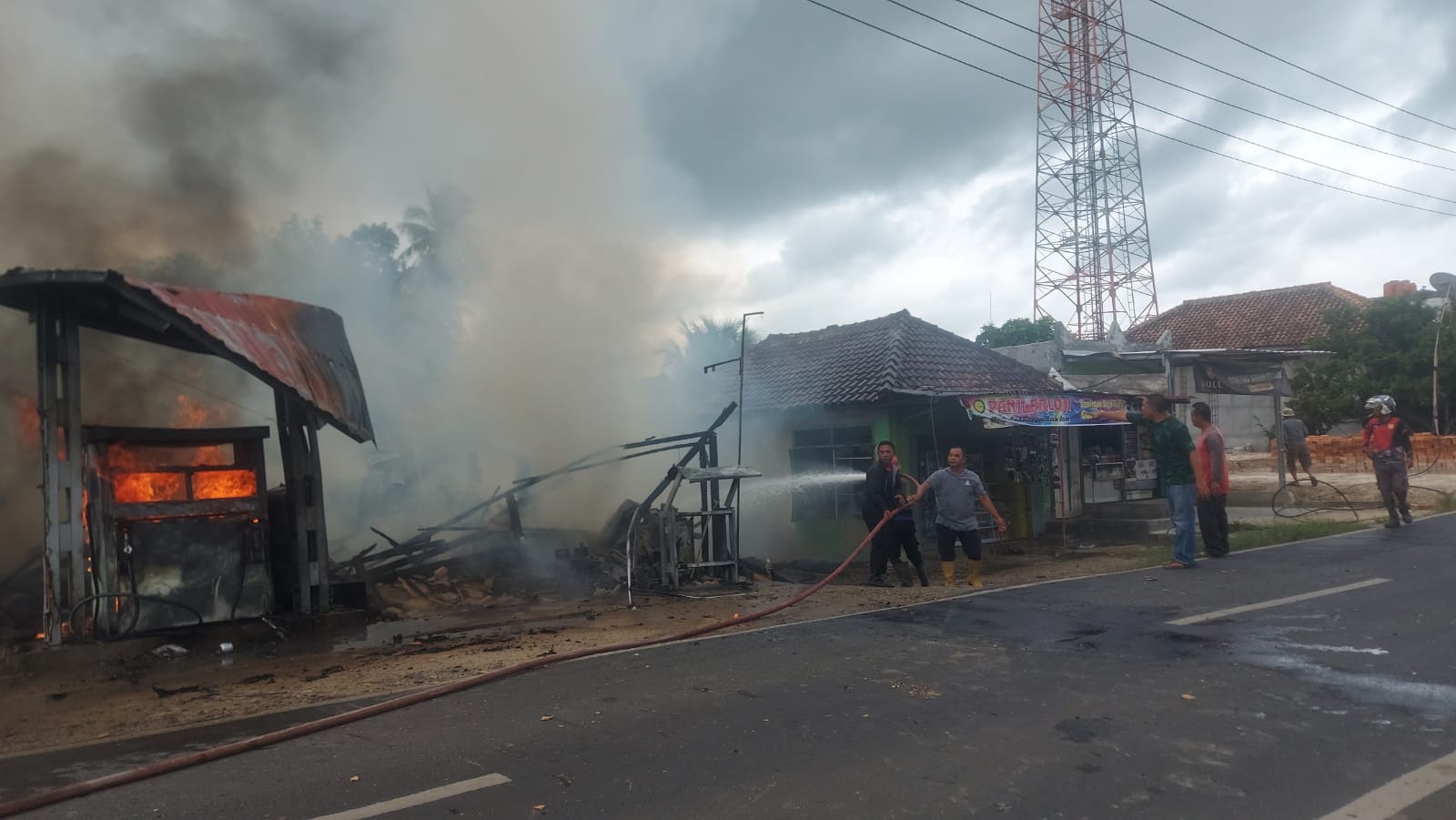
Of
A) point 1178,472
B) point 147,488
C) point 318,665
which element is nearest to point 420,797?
point 318,665

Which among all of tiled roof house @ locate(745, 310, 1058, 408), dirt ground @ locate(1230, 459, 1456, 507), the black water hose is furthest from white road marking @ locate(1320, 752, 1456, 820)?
dirt ground @ locate(1230, 459, 1456, 507)

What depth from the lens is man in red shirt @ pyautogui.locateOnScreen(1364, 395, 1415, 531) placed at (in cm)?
1206

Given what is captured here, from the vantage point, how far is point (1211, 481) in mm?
10039

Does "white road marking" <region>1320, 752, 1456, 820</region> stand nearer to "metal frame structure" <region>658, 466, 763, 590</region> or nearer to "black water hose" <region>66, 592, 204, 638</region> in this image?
"metal frame structure" <region>658, 466, 763, 590</region>

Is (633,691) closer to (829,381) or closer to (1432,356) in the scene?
(829,381)

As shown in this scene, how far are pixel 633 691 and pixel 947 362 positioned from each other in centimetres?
1228

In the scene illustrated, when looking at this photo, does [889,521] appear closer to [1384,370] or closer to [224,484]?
[224,484]

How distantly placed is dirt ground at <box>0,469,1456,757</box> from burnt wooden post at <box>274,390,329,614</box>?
514 millimetres

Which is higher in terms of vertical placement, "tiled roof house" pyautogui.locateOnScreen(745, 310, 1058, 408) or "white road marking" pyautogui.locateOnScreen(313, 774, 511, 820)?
"tiled roof house" pyautogui.locateOnScreen(745, 310, 1058, 408)

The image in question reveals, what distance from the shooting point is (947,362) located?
55.6ft

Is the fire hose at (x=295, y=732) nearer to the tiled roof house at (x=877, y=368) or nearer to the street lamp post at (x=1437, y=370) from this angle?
the tiled roof house at (x=877, y=368)

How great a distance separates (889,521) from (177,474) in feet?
23.8

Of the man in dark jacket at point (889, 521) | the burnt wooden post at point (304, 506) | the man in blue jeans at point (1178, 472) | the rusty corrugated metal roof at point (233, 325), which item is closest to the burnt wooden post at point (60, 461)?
the rusty corrugated metal roof at point (233, 325)

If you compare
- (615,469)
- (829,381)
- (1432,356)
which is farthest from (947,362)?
(1432,356)
